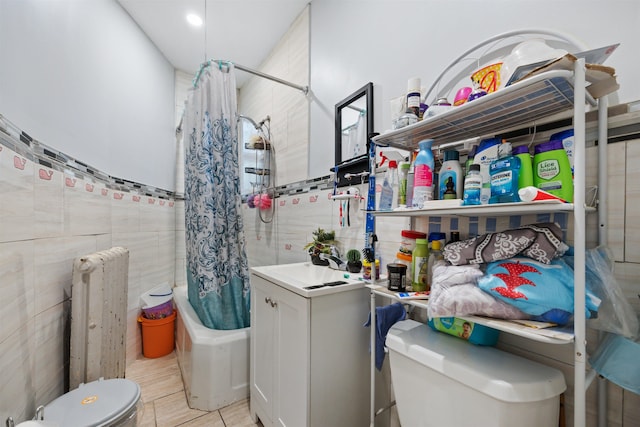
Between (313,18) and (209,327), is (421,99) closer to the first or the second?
(313,18)

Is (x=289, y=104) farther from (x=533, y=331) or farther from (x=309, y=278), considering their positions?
(x=533, y=331)

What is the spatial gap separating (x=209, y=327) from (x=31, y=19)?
69.7 inches

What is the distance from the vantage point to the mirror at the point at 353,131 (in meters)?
1.36

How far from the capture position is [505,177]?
2.21 feet

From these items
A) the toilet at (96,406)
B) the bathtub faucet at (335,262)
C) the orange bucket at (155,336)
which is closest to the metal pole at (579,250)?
the bathtub faucet at (335,262)

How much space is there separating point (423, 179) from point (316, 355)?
31.1 inches

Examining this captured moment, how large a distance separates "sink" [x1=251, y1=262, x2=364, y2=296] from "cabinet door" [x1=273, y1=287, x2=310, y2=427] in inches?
1.7

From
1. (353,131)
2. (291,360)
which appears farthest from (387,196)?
(291,360)

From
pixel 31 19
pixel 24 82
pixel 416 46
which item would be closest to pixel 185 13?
pixel 31 19

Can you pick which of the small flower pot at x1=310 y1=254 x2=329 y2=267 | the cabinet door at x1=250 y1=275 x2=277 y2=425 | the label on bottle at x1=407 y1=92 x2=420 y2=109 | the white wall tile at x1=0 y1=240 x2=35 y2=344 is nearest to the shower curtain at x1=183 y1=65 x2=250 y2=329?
the cabinet door at x1=250 y1=275 x2=277 y2=425

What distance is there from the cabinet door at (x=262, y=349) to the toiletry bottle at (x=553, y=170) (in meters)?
1.05

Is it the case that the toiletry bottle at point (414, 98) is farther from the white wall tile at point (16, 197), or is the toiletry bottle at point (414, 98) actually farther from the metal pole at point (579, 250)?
the white wall tile at point (16, 197)

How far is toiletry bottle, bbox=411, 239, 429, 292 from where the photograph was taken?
91 centimetres

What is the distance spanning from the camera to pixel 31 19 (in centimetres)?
107
